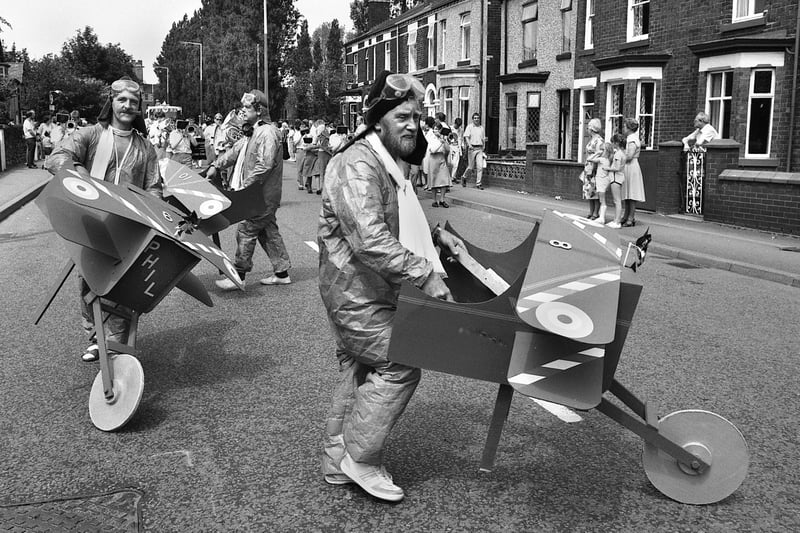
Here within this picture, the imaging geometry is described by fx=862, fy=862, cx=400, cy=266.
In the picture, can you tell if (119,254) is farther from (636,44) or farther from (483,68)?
(483,68)

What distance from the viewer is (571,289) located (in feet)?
10.5

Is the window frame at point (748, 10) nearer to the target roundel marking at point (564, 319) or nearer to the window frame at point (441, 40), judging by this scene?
the target roundel marking at point (564, 319)

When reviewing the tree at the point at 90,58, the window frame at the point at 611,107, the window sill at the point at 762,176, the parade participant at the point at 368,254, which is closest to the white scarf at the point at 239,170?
the parade participant at the point at 368,254

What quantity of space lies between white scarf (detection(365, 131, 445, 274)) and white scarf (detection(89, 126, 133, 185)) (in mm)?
2826

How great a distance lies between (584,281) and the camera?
10.5ft

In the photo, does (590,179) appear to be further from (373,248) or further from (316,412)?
(373,248)

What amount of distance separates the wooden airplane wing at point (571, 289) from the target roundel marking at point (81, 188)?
242 cm

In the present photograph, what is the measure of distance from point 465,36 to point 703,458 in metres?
36.8

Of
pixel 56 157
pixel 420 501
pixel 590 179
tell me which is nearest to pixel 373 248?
pixel 420 501

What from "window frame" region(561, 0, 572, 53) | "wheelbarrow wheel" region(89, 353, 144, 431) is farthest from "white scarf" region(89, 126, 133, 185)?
"window frame" region(561, 0, 572, 53)

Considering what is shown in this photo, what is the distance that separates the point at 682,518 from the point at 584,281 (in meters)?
1.20

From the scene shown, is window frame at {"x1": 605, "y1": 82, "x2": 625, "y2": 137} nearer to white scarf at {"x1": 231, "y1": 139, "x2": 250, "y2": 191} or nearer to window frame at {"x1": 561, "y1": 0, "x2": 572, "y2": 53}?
window frame at {"x1": 561, "y1": 0, "x2": 572, "y2": 53}

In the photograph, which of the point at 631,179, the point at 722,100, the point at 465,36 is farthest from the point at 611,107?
the point at 465,36

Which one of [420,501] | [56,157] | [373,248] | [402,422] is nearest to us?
[373,248]
